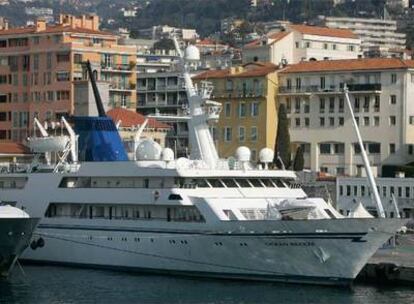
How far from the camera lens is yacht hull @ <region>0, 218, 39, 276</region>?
46.7 m

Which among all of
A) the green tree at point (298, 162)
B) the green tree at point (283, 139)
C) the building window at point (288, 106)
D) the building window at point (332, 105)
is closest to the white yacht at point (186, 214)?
the green tree at point (283, 139)

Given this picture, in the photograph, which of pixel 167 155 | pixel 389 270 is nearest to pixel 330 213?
pixel 389 270

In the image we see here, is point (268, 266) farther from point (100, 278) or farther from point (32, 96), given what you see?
point (32, 96)

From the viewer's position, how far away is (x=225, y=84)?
86.8 m

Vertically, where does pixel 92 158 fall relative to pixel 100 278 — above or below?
above

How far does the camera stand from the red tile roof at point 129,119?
250 ft

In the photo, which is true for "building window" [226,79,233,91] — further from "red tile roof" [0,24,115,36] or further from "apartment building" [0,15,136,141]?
"red tile roof" [0,24,115,36]

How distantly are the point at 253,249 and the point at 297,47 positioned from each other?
56.2 meters

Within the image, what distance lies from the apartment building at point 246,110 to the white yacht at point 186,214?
32.1 meters

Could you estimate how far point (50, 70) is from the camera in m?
84.9

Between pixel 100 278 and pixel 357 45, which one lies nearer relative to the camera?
pixel 100 278

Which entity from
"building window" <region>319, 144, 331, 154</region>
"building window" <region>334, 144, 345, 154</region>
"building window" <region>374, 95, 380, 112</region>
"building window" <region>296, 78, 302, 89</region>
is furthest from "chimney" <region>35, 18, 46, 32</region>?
"building window" <region>374, 95, 380, 112</region>

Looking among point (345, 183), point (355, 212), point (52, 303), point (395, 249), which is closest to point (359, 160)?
point (345, 183)

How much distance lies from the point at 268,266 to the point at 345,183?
27.3 meters
